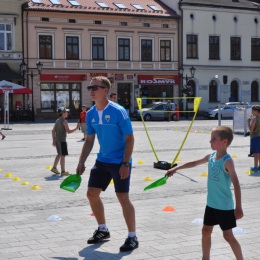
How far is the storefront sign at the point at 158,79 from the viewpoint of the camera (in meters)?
45.9

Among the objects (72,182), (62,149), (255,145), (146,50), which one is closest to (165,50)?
(146,50)

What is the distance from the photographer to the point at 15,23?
41406mm

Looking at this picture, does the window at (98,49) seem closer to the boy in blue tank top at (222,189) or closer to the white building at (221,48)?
the white building at (221,48)

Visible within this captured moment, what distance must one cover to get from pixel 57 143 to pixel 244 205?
16.8ft

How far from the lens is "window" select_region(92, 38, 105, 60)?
44656mm

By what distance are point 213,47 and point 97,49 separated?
1082cm

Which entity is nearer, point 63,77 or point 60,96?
point 63,77

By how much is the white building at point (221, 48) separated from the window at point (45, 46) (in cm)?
1142

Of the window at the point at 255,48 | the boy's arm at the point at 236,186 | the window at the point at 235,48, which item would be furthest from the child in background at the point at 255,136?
the window at the point at 255,48

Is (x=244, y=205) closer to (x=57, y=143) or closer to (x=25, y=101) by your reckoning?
(x=57, y=143)

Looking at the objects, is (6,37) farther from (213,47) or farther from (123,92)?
(213,47)

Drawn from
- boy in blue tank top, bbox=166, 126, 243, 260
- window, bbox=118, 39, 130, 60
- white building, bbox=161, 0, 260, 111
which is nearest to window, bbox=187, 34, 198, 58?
white building, bbox=161, 0, 260, 111

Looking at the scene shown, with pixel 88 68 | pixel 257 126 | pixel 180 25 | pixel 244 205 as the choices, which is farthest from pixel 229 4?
pixel 244 205

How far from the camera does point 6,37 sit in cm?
4125
